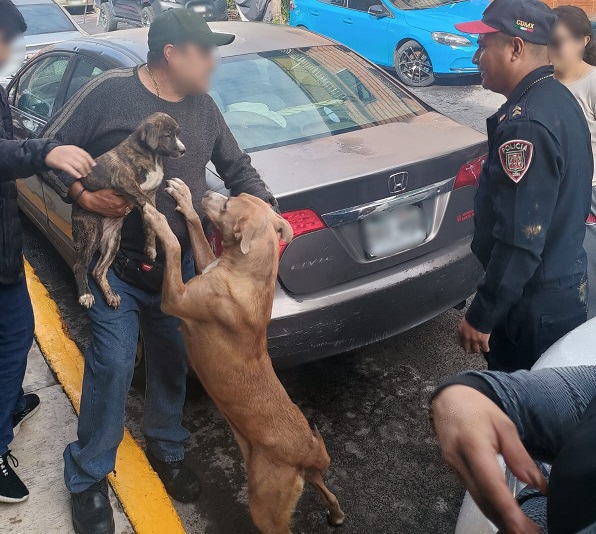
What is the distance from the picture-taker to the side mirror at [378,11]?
11109 mm

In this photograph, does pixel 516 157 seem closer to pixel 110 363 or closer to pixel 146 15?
pixel 110 363

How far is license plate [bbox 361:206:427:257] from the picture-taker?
3330 millimetres

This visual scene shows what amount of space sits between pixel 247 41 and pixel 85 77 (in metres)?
1.04

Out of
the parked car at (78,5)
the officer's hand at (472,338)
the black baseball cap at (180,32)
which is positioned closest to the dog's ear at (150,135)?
the black baseball cap at (180,32)

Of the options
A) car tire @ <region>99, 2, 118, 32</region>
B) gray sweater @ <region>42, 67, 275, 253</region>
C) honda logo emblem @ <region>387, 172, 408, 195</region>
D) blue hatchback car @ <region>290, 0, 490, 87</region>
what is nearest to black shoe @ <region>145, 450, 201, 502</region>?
gray sweater @ <region>42, 67, 275, 253</region>

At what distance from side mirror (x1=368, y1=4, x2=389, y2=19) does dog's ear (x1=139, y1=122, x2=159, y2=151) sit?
960 centimetres

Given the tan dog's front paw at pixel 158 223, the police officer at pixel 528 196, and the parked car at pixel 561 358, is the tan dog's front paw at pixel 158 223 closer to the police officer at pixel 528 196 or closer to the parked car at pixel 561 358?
the police officer at pixel 528 196

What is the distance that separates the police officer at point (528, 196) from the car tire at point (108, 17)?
52.5 ft

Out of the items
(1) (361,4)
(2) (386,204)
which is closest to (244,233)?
(2) (386,204)

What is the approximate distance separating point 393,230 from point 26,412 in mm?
2142

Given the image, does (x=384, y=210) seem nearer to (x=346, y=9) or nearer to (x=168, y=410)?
(x=168, y=410)

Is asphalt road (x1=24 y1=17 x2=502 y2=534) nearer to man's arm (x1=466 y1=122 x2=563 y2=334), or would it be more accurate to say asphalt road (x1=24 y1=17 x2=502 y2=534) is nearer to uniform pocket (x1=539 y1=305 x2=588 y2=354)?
uniform pocket (x1=539 y1=305 x2=588 y2=354)

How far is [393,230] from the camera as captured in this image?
3416mm

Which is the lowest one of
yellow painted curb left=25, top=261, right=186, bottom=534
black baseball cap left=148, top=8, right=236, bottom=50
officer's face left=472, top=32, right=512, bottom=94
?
yellow painted curb left=25, top=261, right=186, bottom=534
